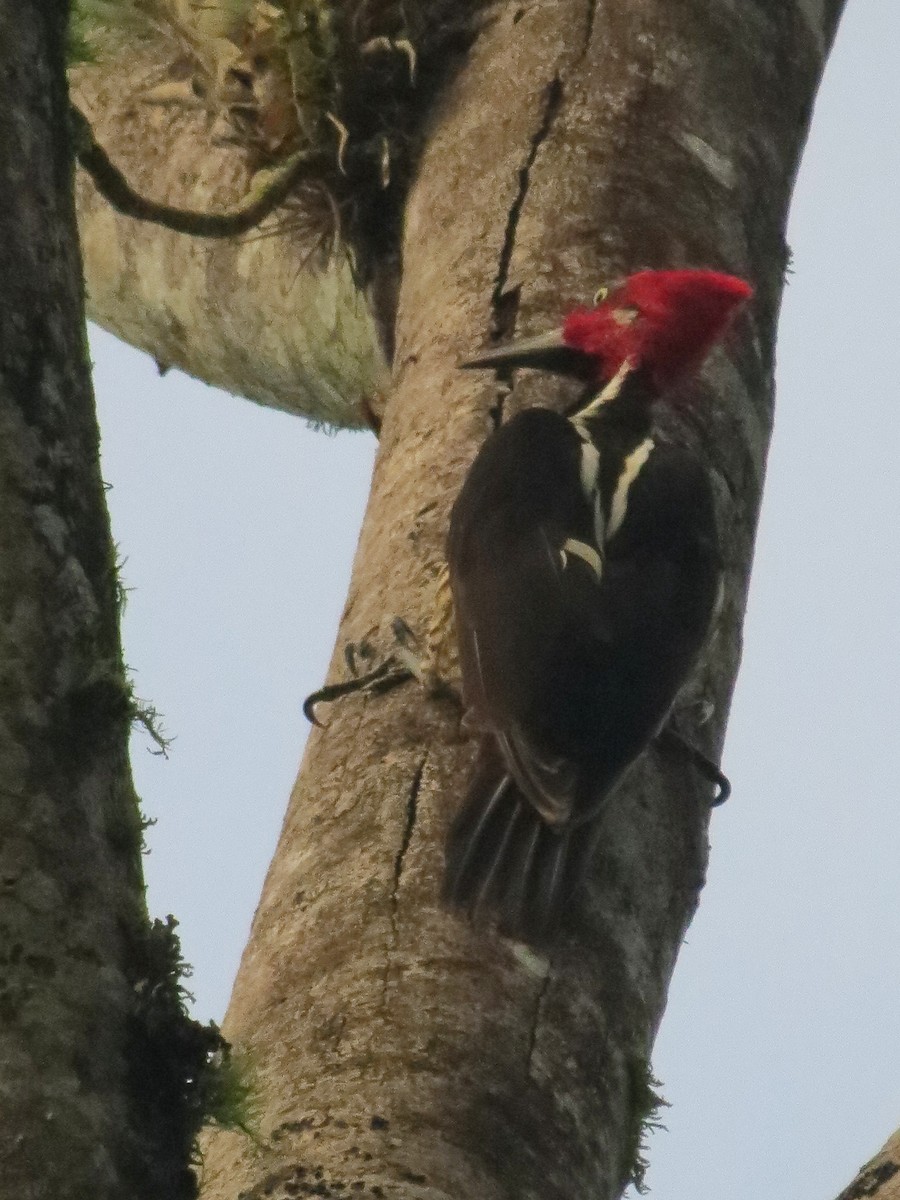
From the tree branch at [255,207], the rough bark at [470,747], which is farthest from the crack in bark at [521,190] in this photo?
the tree branch at [255,207]

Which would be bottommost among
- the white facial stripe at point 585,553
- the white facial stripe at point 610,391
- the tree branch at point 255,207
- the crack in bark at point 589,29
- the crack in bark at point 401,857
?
the crack in bark at point 401,857

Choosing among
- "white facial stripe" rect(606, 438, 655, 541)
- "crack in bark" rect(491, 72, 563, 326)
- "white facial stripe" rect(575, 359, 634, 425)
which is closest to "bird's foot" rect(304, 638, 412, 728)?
"white facial stripe" rect(606, 438, 655, 541)

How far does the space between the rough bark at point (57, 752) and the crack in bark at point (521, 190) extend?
4.56 feet

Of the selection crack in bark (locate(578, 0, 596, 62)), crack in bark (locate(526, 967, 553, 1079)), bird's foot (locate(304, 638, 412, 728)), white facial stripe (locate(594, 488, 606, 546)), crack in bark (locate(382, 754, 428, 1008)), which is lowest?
crack in bark (locate(526, 967, 553, 1079))

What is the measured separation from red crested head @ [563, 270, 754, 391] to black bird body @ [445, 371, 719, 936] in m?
0.17

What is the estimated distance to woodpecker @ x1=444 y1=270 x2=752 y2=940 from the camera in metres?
2.51

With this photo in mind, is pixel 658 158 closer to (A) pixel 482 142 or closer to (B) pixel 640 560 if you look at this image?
(A) pixel 482 142

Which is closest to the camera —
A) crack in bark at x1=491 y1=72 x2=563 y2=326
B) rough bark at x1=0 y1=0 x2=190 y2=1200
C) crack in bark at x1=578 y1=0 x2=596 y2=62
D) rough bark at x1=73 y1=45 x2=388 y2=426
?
rough bark at x1=0 y1=0 x2=190 y2=1200

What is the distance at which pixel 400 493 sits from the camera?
307 centimetres

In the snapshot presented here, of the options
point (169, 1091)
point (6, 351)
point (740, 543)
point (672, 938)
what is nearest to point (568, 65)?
point (740, 543)

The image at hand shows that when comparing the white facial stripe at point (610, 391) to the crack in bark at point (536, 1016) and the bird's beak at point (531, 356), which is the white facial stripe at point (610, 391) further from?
the crack in bark at point (536, 1016)

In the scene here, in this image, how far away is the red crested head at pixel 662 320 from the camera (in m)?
3.25

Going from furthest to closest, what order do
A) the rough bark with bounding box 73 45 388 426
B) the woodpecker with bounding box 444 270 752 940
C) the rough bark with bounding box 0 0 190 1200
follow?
the rough bark with bounding box 73 45 388 426
the woodpecker with bounding box 444 270 752 940
the rough bark with bounding box 0 0 190 1200

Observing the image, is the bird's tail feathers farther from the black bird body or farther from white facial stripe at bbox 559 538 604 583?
white facial stripe at bbox 559 538 604 583
